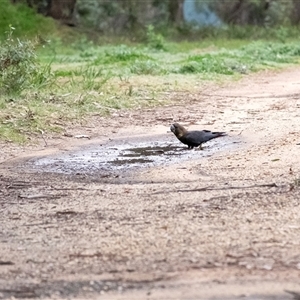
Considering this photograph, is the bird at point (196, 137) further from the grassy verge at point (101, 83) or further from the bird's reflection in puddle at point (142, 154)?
the grassy verge at point (101, 83)

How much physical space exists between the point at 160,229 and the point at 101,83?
8.31 m

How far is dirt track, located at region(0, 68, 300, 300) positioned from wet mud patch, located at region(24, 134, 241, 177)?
19 cm

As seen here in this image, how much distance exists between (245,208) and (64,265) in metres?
1.44

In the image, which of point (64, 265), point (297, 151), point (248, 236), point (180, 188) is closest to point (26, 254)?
point (64, 265)

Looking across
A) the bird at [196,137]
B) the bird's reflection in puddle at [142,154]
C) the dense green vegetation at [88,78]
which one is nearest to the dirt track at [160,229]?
the bird at [196,137]

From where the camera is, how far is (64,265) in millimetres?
4352

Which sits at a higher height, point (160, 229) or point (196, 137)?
point (160, 229)

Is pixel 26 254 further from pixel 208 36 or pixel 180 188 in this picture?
pixel 208 36

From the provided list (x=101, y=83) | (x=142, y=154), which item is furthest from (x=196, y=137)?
(x=101, y=83)

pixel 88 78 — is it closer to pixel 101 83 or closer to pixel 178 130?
pixel 101 83

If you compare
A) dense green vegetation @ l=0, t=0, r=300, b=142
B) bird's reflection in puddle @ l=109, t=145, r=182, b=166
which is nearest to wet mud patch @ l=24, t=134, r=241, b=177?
bird's reflection in puddle @ l=109, t=145, r=182, b=166

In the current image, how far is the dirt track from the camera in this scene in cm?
404

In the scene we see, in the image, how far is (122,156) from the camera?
8.32 meters

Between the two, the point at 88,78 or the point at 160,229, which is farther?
the point at 88,78
